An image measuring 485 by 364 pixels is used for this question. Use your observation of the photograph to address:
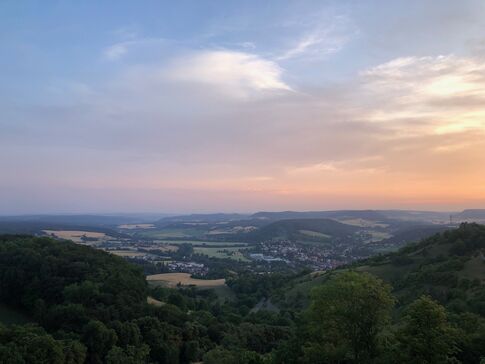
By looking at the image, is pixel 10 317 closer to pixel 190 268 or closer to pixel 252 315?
pixel 252 315

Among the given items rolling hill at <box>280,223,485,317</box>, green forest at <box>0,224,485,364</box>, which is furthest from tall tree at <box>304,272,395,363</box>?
rolling hill at <box>280,223,485,317</box>

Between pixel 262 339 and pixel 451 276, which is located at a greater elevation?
pixel 451 276

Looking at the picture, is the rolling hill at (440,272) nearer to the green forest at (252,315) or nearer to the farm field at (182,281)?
the green forest at (252,315)

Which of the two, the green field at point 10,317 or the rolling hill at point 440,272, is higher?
the rolling hill at point 440,272

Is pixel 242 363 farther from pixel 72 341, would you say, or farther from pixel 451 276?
pixel 451 276

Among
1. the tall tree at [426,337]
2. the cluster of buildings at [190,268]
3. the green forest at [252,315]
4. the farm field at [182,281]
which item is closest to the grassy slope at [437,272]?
the green forest at [252,315]

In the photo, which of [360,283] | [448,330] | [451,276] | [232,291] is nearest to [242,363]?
[360,283]

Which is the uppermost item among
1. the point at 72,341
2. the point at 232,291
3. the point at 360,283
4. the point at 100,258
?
the point at 360,283

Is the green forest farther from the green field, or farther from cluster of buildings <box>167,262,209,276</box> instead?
cluster of buildings <box>167,262,209,276</box>
